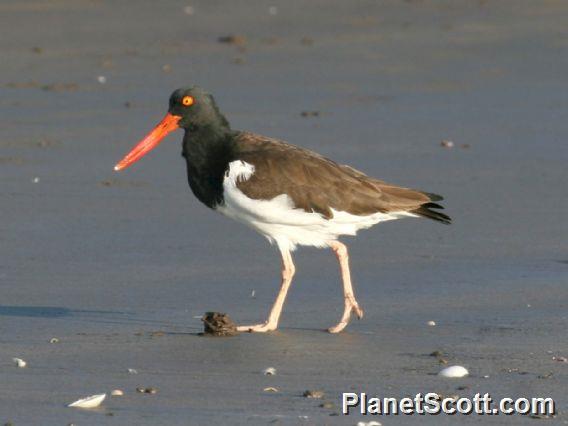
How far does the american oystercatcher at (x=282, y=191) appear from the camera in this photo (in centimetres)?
766

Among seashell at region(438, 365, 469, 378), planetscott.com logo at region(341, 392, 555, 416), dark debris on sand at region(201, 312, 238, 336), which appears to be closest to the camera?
planetscott.com logo at region(341, 392, 555, 416)

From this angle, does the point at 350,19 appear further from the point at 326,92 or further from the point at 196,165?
the point at 196,165

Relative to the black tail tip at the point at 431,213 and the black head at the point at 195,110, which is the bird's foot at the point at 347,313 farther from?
the black head at the point at 195,110

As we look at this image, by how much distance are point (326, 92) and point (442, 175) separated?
145 inches

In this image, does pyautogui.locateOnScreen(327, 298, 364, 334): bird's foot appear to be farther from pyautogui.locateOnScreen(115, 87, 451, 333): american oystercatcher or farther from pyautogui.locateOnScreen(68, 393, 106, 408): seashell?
pyautogui.locateOnScreen(68, 393, 106, 408): seashell

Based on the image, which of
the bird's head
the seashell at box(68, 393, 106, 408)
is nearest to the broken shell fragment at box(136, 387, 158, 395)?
the seashell at box(68, 393, 106, 408)

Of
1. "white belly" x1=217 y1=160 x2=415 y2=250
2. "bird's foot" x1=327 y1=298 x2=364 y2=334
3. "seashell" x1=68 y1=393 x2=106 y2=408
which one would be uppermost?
"white belly" x1=217 y1=160 x2=415 y2=250

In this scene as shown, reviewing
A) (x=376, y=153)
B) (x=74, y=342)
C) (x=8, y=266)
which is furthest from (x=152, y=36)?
(x=74, y=342)

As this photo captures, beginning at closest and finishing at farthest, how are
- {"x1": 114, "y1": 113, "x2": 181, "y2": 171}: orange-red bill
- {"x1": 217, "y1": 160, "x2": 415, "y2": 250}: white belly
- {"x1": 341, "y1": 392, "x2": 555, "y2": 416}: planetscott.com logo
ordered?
{"x1": 341, "y1": 392, "x2": 555, "y2": 416}: planetscott.com logo < {"x1": 217, "y1": 160, "x2": 415, "y2": 250}: white belly < {"x1": 114, "y1": 113, "x2": 181, "y2": 171}: orange-red bill

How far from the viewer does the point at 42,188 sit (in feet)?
34.7

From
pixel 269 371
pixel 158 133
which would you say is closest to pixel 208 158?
pixel 158 133

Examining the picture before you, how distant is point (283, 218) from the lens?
25.3 feet

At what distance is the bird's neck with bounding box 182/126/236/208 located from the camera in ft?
25.4

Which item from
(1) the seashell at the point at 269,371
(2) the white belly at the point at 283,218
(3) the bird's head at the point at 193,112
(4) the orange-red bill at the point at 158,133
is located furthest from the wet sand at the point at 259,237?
(3) the bird's head at the point at 193,112
